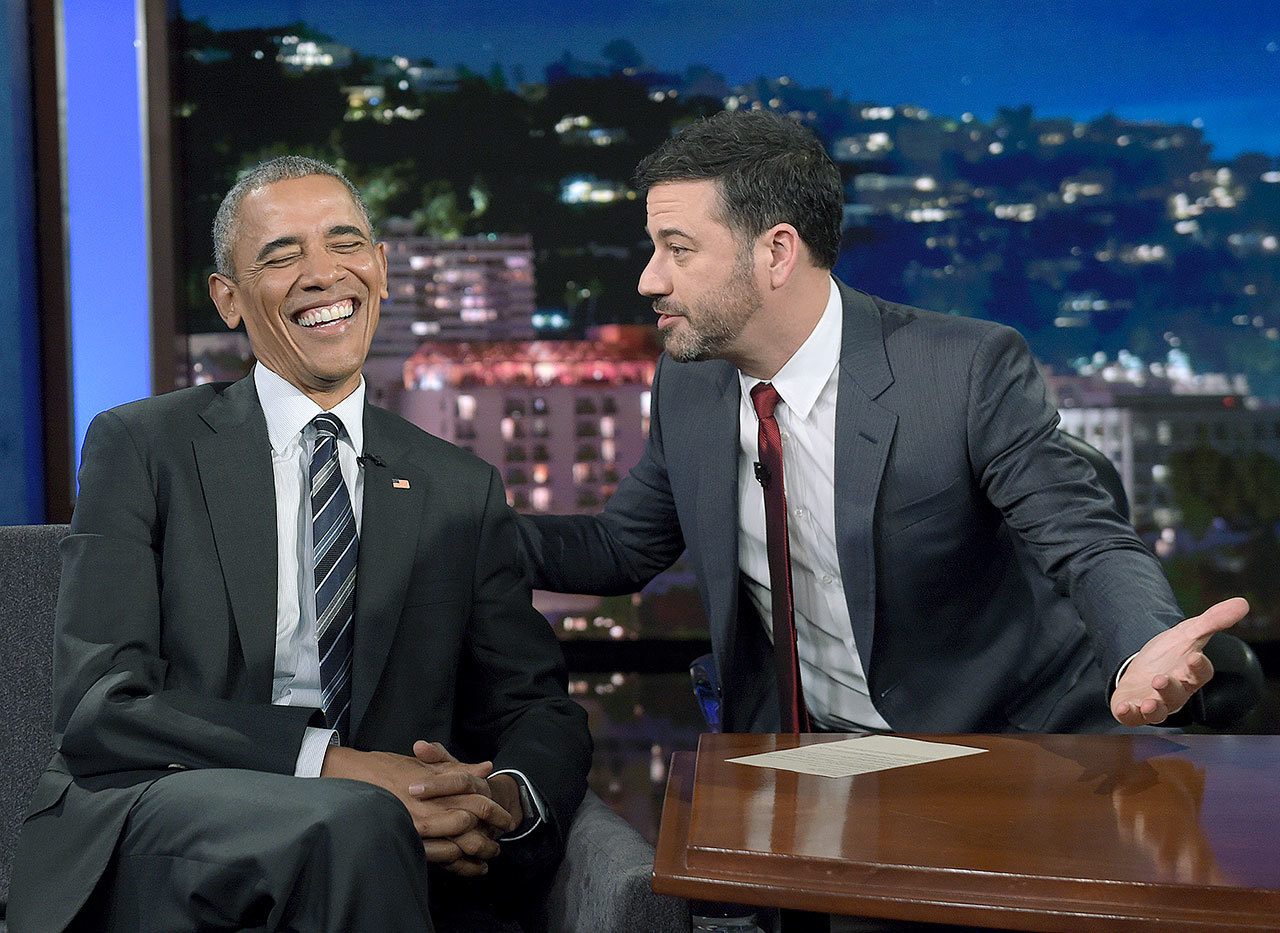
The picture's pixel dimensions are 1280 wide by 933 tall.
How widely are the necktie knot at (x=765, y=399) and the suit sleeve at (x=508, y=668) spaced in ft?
1.46

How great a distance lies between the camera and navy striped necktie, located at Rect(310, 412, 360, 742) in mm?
1842

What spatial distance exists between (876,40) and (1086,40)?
1.86 ft

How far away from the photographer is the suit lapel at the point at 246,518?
1.79m

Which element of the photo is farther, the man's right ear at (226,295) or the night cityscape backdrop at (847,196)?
the night cityscape backdrop at (847,196)

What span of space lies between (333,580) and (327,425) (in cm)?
25

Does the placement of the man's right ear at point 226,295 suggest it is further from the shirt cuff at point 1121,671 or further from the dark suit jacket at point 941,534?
the shirt cuff at point 1121,671

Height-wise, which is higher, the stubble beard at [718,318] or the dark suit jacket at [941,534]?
the stubble beard at [718,318]

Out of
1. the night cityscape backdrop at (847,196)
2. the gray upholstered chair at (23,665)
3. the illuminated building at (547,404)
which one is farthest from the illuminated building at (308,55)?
the gray upholstered chair at (23,665)

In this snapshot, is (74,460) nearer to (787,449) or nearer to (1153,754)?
(787,449)

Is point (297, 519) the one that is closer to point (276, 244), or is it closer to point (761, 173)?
point (276, 244)

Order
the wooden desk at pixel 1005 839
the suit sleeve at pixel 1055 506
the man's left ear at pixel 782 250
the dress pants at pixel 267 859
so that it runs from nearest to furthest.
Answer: the wooden desk at pixel 1005 839 → the dress pants at pixel 267 859 → the suit sleeve at pixel 1055 506 → the man's left ear at pixel 782 250

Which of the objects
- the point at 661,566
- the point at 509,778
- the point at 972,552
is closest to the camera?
the point at 509,778

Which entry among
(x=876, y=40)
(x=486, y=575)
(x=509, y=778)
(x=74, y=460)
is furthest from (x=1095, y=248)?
(x=74, y=460)

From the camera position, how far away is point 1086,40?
3.41m
